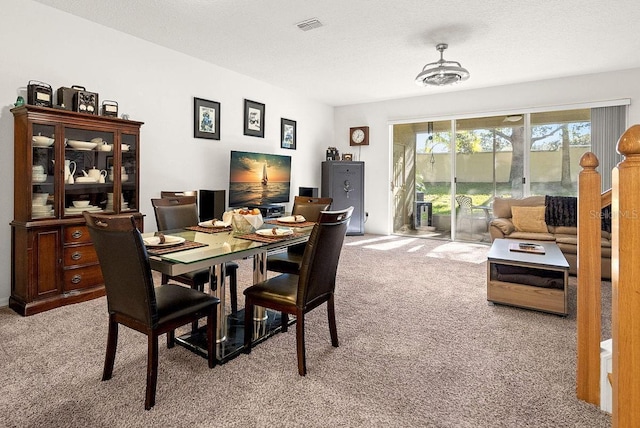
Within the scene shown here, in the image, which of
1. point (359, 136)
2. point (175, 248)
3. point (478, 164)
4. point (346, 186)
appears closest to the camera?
point (175, 248)

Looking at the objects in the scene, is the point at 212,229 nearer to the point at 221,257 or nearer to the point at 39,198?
the point at 221,257

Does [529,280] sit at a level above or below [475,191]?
below

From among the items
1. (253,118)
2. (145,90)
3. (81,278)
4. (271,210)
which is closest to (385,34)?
(253,118)

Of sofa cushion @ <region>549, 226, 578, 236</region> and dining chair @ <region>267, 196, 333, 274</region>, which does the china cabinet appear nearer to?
dining chair @ <region>267, 196, 333, 274</region>

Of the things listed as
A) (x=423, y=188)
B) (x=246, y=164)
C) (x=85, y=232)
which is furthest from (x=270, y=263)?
(x=423, y=188)

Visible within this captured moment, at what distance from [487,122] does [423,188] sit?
5.30 feet

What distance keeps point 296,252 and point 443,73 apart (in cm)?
255

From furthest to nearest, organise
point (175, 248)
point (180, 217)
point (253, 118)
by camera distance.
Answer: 1. point (253, 118)
2. point (180, 217)
3. point (175, 248)

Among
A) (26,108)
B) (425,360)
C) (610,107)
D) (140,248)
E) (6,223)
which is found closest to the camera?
(140,248)

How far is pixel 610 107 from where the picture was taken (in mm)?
5281

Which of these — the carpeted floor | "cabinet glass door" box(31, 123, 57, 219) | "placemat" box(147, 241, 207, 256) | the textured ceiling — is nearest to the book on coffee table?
the carpeted floor

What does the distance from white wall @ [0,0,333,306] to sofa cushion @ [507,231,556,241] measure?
372cm

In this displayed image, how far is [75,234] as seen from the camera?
10.5 feet

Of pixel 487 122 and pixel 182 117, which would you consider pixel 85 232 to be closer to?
pixel 182 117
